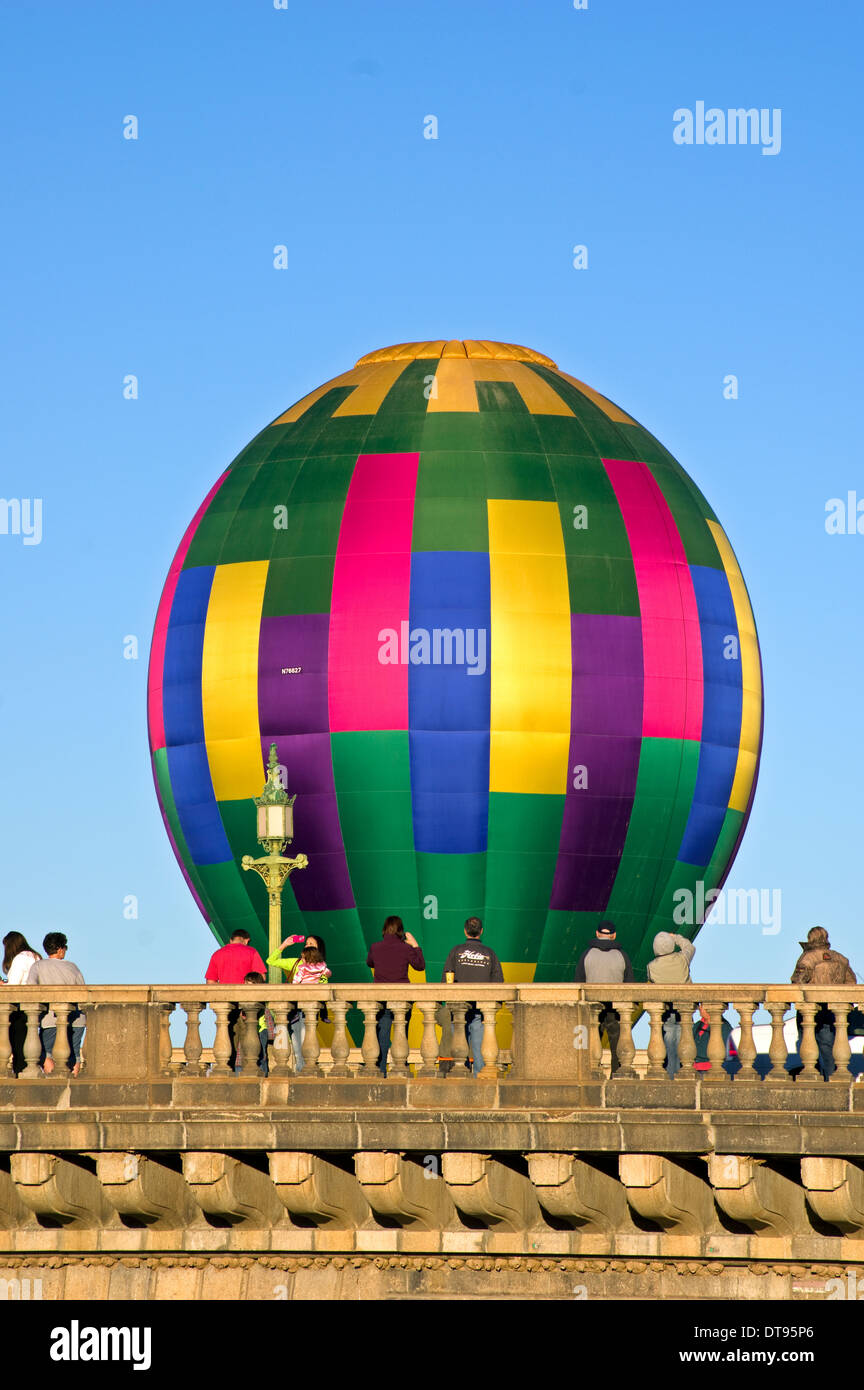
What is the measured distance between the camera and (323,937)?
147 feet

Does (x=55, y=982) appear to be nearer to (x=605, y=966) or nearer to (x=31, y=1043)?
(x=31, y=1043)

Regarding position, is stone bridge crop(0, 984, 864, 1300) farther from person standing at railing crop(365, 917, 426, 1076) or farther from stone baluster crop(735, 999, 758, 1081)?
person standing at railing crop(365, 917, 426, 1076)

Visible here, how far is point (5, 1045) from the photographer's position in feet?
90.9

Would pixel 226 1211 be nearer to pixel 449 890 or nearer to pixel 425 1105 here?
pixel 425 1105

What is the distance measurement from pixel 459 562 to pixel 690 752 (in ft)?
15.2

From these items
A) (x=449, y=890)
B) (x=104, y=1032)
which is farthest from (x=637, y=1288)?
(x=449, y=890)

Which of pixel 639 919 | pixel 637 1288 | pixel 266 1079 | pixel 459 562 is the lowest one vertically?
pixel 637 1288

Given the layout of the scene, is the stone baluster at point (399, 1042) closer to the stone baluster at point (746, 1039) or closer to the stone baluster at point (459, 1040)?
the stone baluster at point (459, 1040)

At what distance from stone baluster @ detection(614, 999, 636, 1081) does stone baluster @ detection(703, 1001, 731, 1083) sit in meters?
0.68

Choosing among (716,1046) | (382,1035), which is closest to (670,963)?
(716,1046)

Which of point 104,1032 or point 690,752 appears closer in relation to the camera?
point 104,1032

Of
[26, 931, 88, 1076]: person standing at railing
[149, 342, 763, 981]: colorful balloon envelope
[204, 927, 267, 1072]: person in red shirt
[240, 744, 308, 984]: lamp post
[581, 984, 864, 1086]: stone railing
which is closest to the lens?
[581, 984, 864, 1086]: stone railing

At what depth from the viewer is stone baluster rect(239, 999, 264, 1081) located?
27.4m

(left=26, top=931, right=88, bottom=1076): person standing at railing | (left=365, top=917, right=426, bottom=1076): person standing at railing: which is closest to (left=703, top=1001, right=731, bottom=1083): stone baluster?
(left=365, top=917, right=426, bottom=1076): person standing at railing
